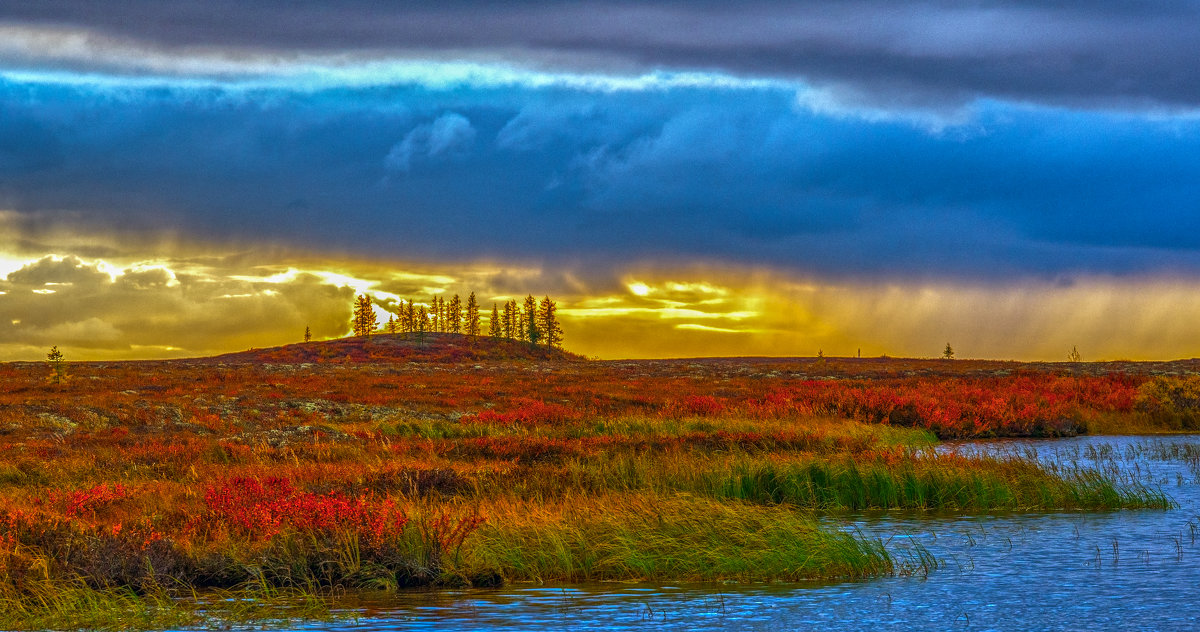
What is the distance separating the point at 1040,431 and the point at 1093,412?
4.59m

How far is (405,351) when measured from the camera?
400 ft

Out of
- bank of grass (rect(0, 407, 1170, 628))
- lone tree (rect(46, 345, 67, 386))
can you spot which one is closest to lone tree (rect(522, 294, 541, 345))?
lone tree (rect(46, 345, 67, 386))

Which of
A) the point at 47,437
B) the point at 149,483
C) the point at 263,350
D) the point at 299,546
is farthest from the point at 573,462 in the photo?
the point at 263,350

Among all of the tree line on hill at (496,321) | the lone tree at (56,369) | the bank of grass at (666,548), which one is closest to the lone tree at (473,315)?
the tree line on hill at (496,321)

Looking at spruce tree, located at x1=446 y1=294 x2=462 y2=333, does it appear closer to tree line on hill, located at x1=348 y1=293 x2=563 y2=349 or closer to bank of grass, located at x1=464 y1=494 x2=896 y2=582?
tree line on hill, located at x1=348 y1=293 x2=563 y2=349

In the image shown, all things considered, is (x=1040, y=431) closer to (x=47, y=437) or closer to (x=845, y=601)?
(x=845, y=601)

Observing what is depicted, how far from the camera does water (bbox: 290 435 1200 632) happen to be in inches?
427

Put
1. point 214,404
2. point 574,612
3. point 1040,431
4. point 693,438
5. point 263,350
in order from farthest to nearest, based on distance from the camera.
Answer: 1. point 263,350
2. point 214,404
3. point 1040,431
4. point 693,438
5. point 574,612

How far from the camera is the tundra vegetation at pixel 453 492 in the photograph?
1215cm

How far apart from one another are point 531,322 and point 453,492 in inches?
5257

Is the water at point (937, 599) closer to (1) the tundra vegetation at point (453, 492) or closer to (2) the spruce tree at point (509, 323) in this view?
(1) the tundra vegetation at point (453, 492)

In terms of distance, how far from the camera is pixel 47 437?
2753 cm

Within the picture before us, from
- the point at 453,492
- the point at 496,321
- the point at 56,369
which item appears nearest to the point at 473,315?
the point at 496,321

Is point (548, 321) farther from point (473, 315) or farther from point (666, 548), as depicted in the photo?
point (666, 548)
